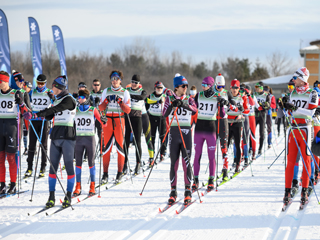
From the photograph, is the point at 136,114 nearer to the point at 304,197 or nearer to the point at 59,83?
the point at 59,83

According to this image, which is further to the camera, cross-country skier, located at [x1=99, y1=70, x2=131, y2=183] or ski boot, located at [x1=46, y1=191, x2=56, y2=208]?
cross-country skier, located at [x1=99, y1=70, x2=131, y2=183]

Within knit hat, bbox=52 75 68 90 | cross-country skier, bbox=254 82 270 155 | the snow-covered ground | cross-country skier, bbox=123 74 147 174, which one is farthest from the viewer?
cross-country skier, bbox=254 82 270 155

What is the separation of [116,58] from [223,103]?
54.7 m

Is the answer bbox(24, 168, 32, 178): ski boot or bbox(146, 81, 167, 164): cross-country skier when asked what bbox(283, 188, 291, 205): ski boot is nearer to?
bbox(146, 81, 167, 164): cross-country skier

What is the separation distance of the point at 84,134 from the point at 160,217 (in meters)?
2.13

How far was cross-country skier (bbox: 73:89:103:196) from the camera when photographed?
6.16m

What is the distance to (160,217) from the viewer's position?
4.91 metres

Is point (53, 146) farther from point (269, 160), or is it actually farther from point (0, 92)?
point (269, 160)

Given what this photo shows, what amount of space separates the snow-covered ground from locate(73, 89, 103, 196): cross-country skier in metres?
0.45

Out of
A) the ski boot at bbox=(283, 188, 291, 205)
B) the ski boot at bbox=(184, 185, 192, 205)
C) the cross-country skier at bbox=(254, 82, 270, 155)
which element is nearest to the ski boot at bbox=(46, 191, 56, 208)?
the ski boot at bbox=(184, 185, 192, 205)

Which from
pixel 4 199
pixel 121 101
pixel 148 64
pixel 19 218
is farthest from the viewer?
pixel 148 64

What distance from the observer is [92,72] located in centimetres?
5069

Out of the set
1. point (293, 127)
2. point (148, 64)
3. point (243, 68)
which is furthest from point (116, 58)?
point (293, 127)

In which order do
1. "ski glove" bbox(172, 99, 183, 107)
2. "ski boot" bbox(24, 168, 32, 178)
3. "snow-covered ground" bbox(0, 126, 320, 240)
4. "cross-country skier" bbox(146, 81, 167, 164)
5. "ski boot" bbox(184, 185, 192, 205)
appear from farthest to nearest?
1. "cross-country skier" bbox(146, 81, 167, 164)
2. "ski boot" bbox(24, 168, 32, 178)
3. "ski boot" bbox(184, 185, 192, 205)
4. "ski glove" bbox(172, 99, 183, 107)
5. "snow-covered ground" bbox(0, 126, 320, 240)
